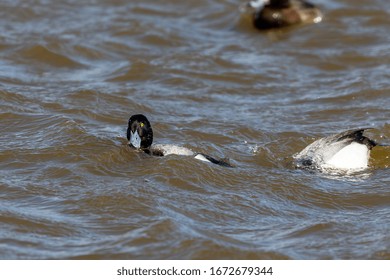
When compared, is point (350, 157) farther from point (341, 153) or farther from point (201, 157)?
point (201, 157)

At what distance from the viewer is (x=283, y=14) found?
44.5 ft

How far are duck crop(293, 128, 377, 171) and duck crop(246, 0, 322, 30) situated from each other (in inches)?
212

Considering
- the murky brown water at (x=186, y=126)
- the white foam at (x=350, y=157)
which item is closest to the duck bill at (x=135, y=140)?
the murky brown water at (x=186, y=126)

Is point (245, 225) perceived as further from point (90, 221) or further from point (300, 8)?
point (300, 8)

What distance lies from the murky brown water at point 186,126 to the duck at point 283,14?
22cm

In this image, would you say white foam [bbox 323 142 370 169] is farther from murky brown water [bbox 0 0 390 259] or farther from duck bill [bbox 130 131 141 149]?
duck bill [bbox 130 131 141 149]

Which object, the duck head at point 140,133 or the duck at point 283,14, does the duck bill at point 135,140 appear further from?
the duck at point 283,14

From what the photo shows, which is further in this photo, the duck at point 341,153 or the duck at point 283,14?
the duck at point 283,14

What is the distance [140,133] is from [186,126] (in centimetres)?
117

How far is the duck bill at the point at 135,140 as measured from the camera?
8.39m

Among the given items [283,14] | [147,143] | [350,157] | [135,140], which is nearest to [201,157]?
[147,143]

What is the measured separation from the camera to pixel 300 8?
1362cm

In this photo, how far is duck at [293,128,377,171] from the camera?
26.8 feet
